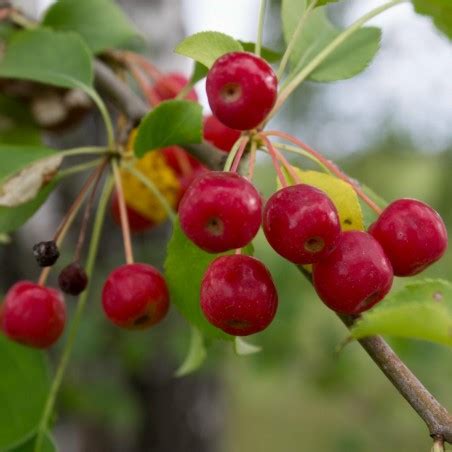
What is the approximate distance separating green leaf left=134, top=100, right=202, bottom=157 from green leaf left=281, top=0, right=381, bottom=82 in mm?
165

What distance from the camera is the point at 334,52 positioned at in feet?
3.30

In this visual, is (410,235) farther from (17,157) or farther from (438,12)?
(17,157)

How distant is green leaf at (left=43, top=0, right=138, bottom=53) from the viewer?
130cm

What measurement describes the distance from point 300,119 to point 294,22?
6855 millimetres

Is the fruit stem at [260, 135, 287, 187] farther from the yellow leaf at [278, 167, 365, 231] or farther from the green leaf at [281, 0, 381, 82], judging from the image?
the green leaf at [281, 0, 381, 82]

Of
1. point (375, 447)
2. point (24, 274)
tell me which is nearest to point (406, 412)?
point (375, 447)

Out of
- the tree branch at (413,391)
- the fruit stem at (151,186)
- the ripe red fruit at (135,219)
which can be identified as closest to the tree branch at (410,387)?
the tree branch at (413,391)

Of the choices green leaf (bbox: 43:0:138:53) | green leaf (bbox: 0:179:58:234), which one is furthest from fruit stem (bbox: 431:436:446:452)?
green leaf (bbox: 43:0:138:53)

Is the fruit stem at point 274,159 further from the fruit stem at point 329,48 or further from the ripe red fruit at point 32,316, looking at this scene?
the ripe red fruit at point 32,316

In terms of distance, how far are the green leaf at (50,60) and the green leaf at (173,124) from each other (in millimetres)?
214

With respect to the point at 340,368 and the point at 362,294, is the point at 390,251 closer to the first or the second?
the point at 362,294

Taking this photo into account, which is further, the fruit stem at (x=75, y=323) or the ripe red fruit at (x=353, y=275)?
the fruit stem at (x=75, y=323)

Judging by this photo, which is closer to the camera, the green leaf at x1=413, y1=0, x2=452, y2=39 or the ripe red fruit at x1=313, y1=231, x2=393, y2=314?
the ripe red fruit at x1=313, y1=231, x2=393, y2=314

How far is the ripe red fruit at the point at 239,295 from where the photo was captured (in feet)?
2.23
